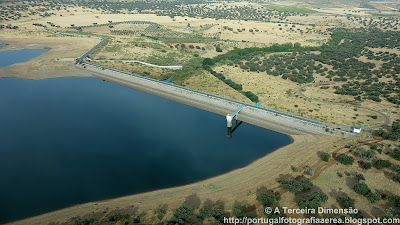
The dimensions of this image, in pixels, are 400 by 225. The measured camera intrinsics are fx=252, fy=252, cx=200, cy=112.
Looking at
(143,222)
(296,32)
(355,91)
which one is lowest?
(143,222)

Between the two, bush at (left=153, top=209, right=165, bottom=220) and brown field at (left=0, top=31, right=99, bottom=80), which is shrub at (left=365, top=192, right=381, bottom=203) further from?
brown field at (left=0, top=31, right=99, bottom=80)

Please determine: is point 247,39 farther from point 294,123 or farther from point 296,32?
point 294,123

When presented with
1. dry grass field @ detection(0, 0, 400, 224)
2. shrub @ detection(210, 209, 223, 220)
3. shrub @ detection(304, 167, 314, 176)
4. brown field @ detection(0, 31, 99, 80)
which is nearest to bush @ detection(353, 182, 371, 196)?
dry grass field @ detection(0, 0, 400, 224)

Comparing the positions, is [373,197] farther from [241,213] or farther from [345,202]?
[241,213]

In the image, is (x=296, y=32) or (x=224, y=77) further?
(x=296, y=32)

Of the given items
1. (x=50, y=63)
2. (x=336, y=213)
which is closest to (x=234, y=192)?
(x=336, y=213)

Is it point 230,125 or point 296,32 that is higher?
point 296,32
